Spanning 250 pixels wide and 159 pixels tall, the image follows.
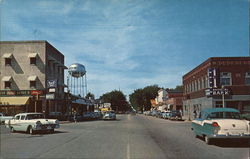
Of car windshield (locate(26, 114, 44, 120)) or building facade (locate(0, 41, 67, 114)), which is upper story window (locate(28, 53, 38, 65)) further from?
car windshield (locate(26, 114, 44, 120))

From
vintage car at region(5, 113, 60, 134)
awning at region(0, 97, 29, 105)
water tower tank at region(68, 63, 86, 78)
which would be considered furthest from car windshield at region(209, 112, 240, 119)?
water tower tank at region(68, 63, 86, 78)

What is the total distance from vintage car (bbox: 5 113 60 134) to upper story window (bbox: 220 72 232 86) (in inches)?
993

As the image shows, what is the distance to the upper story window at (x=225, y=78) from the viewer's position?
37250mm

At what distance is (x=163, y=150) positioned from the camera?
1109 cm

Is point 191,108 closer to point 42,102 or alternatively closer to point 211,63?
point 211,63

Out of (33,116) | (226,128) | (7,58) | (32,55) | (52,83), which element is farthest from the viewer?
(7,58)

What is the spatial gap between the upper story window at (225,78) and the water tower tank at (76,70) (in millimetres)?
28397

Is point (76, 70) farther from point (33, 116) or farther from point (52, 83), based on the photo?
point (33, 116)

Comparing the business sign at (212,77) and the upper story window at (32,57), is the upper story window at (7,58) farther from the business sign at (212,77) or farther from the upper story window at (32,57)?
the business sign at (212,77)

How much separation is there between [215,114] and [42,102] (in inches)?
1198

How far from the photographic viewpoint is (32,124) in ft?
60.9

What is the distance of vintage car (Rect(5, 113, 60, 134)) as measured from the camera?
1850 centimetres

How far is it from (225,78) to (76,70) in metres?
29.0

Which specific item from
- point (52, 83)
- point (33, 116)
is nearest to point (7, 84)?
point (52, 83)
